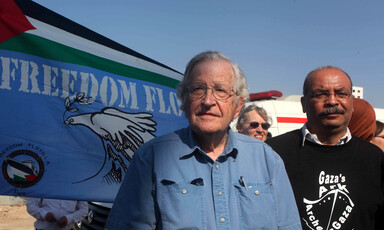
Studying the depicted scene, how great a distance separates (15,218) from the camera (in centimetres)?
984

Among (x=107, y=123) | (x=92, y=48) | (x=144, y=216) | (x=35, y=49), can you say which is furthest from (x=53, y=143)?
(x=144, y=216)

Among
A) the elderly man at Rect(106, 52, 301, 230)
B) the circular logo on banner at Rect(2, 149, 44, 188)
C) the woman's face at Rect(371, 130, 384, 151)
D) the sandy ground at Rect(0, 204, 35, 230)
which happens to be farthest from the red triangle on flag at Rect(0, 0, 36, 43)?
the sandy ground at Rect(0, 204, 35, 230)

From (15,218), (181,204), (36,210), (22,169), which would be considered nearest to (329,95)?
(181,204)

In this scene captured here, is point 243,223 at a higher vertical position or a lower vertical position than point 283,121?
lower

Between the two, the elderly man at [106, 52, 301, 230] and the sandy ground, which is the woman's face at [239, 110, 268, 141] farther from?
the sandy ground

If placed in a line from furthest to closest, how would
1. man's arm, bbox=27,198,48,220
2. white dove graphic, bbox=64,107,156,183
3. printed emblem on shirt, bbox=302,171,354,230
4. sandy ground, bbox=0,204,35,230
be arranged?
sandy ground, bbox=0,204,35,230 → man's arm, bbox=27,198,48,220 → white dove graphic, bbox=64,107,156,183 → printed emblem on shirt, bbox=302,171,354,230

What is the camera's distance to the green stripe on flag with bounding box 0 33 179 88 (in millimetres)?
2661

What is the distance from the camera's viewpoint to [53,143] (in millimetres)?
2676

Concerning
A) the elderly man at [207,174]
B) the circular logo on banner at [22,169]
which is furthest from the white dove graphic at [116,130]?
the elderly man at [207,174]

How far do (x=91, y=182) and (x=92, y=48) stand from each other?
1257mm

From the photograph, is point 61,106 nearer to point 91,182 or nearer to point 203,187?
point 91,182

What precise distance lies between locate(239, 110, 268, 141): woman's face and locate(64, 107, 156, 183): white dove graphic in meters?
1.48

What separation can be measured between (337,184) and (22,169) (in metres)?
2.24

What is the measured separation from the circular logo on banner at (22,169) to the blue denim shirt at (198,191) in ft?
4.08
